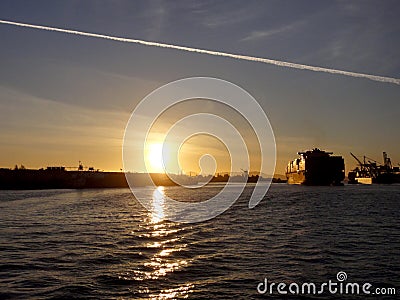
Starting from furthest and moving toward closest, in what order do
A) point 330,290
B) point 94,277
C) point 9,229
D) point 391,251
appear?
point 9,229
point 391,251
point 94,277
point 330,290

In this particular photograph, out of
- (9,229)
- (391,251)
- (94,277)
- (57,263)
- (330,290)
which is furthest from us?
(9,229)

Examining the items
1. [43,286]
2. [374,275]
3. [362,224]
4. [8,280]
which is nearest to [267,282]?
[374,275]

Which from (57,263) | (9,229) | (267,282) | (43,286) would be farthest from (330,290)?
(9,229)

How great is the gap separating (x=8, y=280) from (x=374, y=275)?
19.3 meters

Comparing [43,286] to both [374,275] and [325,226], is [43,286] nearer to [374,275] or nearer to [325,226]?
[374,275]

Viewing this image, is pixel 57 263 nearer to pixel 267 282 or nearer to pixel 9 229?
pixel 267 282

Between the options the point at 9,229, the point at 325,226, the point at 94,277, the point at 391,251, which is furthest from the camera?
the point at 325,226

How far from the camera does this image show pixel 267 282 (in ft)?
72.7

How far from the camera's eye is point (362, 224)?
1860 inches

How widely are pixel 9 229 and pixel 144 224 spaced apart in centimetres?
1393

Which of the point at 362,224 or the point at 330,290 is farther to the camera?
the point at 362,224

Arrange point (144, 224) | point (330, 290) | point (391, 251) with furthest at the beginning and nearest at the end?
point (144, 224) < point (391, 251) < point (330, 290)

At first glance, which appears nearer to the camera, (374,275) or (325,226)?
(374,275)

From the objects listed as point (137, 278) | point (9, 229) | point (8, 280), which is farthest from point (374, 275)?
point (9, 229)
